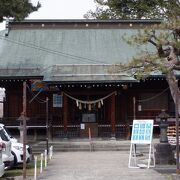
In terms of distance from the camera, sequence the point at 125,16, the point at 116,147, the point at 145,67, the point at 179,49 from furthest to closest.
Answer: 1. the point at 125,16
2. the point at 116,147
3. the point at 145,67
4. the point at 179,49

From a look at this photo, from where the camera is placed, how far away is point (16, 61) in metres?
32.4

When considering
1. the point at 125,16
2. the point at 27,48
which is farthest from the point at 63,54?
the point at 125,16

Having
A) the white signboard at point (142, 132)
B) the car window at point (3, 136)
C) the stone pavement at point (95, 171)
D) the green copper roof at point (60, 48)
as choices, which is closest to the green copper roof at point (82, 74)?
the green copper roof at point (60, 48)

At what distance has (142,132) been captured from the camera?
59.0ft

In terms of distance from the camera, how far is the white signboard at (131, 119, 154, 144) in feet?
58.0

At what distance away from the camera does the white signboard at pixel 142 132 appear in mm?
17672

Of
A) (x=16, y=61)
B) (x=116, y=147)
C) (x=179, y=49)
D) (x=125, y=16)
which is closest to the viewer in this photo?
(x=179, y=49)

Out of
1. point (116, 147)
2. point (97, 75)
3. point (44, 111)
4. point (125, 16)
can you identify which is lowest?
point (116, 147)

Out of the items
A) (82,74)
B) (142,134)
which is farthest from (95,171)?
(82,74)

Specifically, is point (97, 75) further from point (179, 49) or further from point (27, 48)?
point (179, 49)

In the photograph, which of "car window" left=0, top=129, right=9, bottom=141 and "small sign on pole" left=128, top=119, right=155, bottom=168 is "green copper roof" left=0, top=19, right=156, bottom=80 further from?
"car window" left=0, top=129, right=9, bottom=141

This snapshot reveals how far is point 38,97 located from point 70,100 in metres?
2.09

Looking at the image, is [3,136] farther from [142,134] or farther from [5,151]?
[142,134]

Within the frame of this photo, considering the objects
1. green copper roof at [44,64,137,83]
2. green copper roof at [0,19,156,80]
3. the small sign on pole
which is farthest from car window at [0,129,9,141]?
green copper roof at [0,19,156,80]
